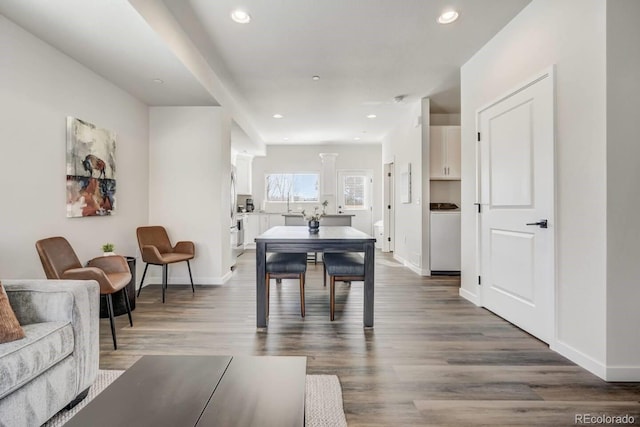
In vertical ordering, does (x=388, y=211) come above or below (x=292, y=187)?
below

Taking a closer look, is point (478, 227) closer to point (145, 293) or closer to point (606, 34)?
point (606, 34)

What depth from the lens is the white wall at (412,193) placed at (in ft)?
16.3

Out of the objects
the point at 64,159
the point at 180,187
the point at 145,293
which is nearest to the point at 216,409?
the point at 64,159

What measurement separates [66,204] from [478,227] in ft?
13.1

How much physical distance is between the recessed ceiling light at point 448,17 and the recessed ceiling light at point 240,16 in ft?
5.44

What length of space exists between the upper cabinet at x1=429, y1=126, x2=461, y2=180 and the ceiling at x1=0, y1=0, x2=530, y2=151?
1.85 feet

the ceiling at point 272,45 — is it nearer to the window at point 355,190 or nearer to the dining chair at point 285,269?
the dining chair at point 285,269

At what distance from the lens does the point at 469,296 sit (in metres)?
3.55

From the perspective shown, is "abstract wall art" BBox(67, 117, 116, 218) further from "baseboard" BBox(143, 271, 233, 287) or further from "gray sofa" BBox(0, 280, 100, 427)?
"gray sofa" BBox(0, 280, 100, 427)

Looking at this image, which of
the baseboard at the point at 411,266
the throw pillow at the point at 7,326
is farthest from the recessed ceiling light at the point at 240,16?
the baseboard at the point at 411,266

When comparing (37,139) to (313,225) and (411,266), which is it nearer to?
(313,225)

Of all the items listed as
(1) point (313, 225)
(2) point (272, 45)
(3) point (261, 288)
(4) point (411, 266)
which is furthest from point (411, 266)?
(2) point (272, 45)

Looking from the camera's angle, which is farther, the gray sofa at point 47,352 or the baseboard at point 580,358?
the baseboard at point 580,358

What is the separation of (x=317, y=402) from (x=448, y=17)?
311 centimetres
